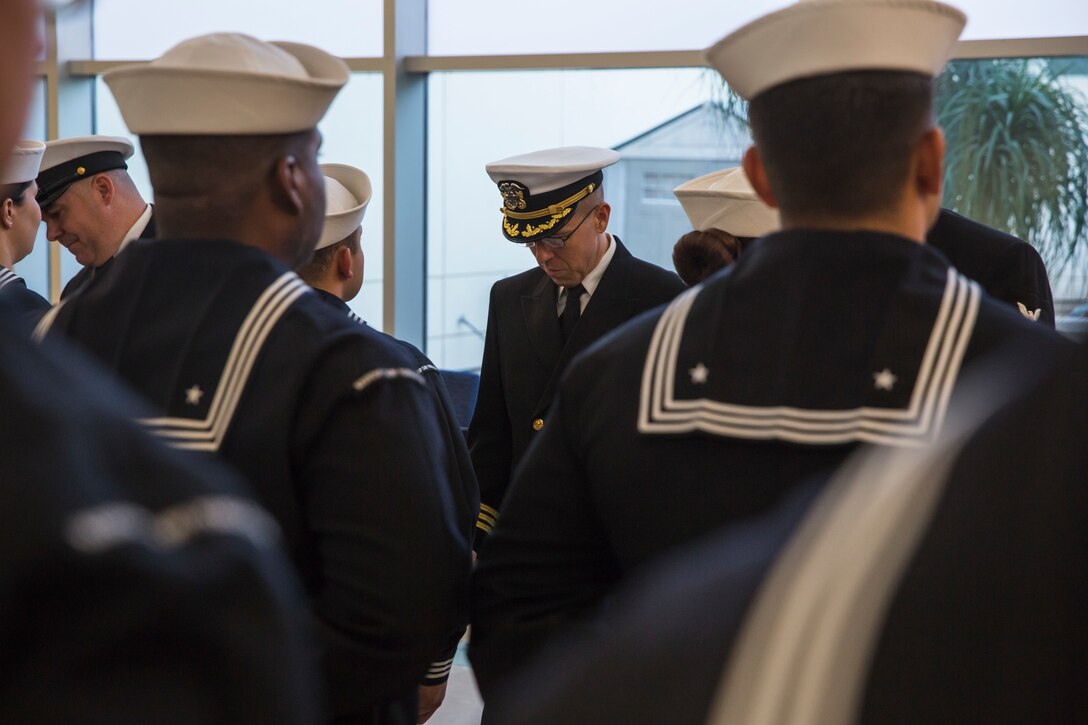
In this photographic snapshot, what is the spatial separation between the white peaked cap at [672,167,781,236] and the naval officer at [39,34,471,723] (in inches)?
55.8

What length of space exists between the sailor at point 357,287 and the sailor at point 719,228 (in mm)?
670

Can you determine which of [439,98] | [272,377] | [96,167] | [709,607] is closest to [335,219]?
[272,377]

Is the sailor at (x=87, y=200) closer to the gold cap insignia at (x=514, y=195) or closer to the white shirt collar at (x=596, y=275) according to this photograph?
the gold cap insignia at (x=514, y=195)

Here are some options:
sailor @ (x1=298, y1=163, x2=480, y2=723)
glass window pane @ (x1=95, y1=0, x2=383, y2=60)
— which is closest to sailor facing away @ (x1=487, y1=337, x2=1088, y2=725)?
sailor @ (x1=298, y1=163, x2=480, y2=723)

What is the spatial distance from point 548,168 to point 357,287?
45.7 inches

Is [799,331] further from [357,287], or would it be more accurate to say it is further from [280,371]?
[357,287]

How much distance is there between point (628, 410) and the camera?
4.29 feet

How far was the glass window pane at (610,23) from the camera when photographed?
468 centimetres

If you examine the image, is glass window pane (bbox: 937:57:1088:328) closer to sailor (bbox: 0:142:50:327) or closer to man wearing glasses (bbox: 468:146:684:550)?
man wearing glasses (bbox: 468:146:684:550)

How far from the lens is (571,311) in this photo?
3473 millimetres

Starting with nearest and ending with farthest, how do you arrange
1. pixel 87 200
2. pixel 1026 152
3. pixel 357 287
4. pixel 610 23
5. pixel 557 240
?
pixel 357 287
pixel 557 240
pixel 87 200
pixel 1026 152
pixel 610 23

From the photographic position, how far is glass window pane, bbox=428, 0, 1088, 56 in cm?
468

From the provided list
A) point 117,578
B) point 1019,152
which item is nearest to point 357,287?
point 117,578

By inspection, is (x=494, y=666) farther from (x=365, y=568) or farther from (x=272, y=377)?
(x=272, y=377)
